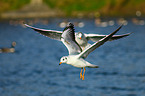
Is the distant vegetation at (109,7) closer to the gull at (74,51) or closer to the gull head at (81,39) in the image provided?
the gull head at (81,39)

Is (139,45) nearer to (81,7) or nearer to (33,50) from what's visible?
(33,50)

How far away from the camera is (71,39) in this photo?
1124 centimetres

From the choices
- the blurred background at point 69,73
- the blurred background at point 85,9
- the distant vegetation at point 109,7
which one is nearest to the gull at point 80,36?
the blurred background at point 69,73

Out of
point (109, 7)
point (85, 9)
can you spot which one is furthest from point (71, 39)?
point (109, 7)

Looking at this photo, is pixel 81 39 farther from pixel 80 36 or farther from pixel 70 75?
pixel 70 75

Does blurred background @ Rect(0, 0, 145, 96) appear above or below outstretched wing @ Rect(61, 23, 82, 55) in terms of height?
above

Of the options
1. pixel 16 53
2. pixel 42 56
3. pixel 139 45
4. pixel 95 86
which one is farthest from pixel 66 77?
pixel 139 45

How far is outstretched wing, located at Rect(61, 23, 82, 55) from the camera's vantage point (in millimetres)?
11070

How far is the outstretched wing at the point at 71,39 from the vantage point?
1107cm

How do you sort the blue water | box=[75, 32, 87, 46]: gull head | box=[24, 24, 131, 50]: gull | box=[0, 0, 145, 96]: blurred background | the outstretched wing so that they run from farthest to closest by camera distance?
1. box=[0, 0, 145, 96]: blurred background
2. the blue water
3. box=[24, 24, 131, 50]: gull
4. box=[75, 32, 87, 46]: gull head
5. the outstretched wing

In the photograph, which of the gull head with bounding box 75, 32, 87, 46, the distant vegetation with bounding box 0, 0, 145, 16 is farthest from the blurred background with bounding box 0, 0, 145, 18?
the gull head with bounding box 75, 32, 87, 46

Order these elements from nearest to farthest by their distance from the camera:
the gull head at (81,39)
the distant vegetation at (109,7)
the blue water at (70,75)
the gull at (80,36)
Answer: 1. the gull head at (81,39)
2. the gull at (80,36)
3. the blue water at (70,75)
4. the distant vegetation at (109,7)

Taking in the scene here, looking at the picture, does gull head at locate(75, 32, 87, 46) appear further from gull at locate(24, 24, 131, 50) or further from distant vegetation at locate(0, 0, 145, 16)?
distant vegetation at locate(0, 0, 145, 16)

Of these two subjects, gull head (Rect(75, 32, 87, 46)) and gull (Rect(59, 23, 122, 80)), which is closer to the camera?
gull (Rect(59, 23, 122, 80))
